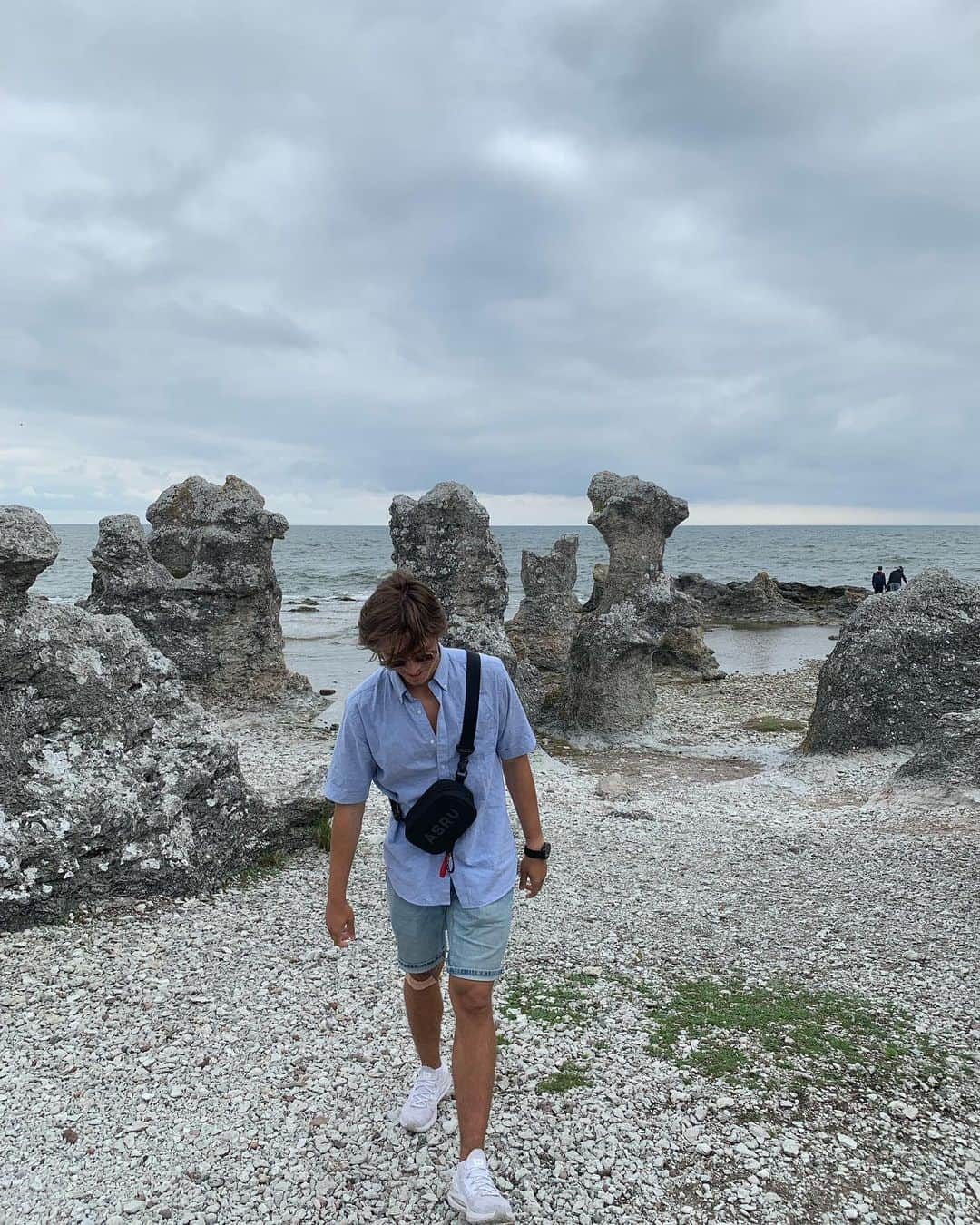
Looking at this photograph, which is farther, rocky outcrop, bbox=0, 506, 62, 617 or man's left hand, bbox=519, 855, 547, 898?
rocky outcrop, bbox=0, 506, 62, 617

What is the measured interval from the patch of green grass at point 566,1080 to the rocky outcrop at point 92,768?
3.24 meters

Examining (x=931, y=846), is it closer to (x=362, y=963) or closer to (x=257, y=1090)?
(x=362, y=963)

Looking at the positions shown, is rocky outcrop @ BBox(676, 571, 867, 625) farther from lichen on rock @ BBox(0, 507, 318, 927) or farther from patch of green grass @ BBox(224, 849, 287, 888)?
lichen on rock @ BBox(0, 507, 318, 927)

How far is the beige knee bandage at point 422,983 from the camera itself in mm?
3834

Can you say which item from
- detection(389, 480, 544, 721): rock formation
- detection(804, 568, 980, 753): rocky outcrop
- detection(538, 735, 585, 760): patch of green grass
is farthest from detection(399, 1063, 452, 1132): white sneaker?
detection(389, 480, 544, 721): rock formation

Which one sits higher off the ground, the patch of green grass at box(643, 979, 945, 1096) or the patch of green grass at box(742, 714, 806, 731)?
the patch of green grass at box(643, 979, 945, 1096)

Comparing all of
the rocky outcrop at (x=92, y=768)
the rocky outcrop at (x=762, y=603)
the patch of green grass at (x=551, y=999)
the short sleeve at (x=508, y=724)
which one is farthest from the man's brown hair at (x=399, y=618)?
the rocky outcrop at (x=762, y=603)

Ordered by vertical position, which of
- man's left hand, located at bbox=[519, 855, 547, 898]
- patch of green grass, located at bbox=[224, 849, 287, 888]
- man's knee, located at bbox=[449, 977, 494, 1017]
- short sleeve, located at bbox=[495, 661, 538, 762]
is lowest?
patch of green grass, located at bbox=[224, 849, 287, 888]

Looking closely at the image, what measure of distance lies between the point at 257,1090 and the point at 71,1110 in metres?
0.82

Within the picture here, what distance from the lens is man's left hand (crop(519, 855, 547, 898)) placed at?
3836mm

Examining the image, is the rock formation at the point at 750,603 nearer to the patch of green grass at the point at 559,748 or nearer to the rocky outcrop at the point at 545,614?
the rocky outcrop at the point at 545,614

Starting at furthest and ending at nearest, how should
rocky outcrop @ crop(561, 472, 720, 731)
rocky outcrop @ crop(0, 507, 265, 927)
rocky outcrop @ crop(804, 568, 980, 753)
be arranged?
rocky outcrop @ crop(561, 472, 720, 731) → rocky outcrop @ crop(804, 568, 980, 753) → rocky outcrop @ crop(0, 507, 265, 927)

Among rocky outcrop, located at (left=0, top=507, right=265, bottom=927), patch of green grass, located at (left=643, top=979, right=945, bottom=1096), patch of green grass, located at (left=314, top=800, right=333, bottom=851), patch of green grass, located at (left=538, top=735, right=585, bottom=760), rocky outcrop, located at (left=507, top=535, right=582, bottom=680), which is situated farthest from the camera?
rocky outcrop, located at (left=507, top=535, right=582, bottom=680)

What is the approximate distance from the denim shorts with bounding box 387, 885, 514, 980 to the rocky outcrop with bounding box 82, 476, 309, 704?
512 inches
